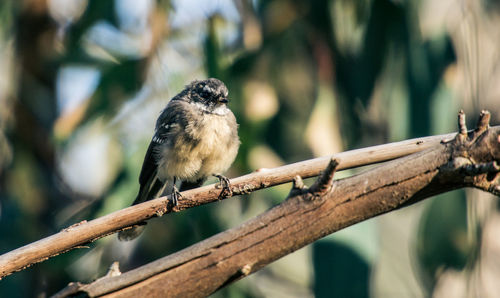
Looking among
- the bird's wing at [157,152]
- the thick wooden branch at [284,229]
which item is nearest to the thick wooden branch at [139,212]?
the thick wooden branch at [284,229]

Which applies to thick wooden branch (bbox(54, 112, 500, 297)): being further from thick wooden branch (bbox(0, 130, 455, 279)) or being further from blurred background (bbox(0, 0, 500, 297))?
blurred background (bbox(0, 0, 500, 297))

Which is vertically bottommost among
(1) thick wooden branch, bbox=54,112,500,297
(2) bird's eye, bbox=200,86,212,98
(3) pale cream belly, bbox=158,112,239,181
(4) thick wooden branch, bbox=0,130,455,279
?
(1) thick wooden branch, bbox=54,112,500,297

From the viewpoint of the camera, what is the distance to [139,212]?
2.11m

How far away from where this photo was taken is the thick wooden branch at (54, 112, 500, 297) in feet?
6.30

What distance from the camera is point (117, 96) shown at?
384 centimetres

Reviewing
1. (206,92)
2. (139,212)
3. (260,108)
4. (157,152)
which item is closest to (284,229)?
(139,212)

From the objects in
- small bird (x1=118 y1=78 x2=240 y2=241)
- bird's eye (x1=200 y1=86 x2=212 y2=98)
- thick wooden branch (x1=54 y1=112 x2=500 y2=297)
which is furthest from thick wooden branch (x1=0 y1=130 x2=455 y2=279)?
bird's eye (x1=200 y1=86 x2=212 y2=98)

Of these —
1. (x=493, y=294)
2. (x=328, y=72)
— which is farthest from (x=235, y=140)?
(x=493, y=294)

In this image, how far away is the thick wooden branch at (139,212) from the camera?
199cm

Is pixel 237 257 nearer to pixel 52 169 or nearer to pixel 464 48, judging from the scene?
pixel 464 48

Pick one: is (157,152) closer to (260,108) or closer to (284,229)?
(260,108)

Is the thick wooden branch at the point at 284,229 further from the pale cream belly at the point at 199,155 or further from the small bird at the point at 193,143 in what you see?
the pale cream belly at the point at 199,155

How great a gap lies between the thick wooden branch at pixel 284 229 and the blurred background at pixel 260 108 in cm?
114

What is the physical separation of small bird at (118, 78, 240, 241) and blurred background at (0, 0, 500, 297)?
25cm
